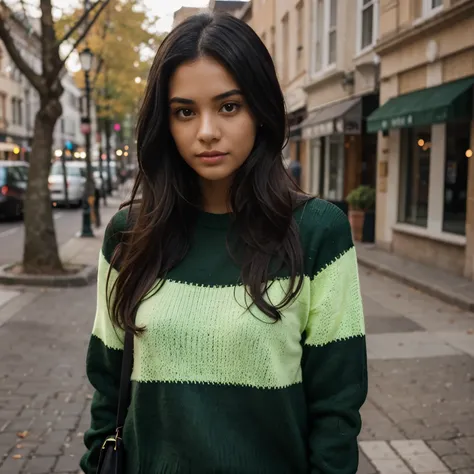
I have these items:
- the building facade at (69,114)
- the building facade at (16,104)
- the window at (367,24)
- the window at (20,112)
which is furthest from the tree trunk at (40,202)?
the building facade at (69,114)

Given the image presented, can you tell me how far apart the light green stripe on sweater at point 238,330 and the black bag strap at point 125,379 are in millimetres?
46

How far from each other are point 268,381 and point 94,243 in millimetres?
14557

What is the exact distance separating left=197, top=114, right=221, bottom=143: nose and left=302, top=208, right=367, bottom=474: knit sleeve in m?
0.35

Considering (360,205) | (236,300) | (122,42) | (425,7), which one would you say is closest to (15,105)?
(122,42)

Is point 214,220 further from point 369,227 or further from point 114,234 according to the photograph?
point 369,227

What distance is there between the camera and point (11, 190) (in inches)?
816

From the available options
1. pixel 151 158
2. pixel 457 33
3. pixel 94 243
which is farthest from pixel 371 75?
pixel 151 158

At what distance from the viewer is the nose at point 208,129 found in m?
1.58

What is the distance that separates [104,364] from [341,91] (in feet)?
54.6

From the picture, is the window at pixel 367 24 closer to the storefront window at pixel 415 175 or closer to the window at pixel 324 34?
the window at pixel 324 34

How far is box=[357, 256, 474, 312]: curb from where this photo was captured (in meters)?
8.47

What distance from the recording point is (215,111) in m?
1.60

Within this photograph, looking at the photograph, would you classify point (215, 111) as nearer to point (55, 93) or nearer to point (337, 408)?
point (337, 408)

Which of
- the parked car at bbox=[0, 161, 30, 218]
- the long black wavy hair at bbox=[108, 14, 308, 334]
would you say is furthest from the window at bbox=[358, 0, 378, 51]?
the long black wavy hair at bbox=[108, 14, 308, 334]
